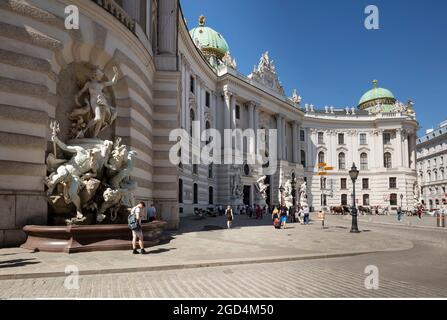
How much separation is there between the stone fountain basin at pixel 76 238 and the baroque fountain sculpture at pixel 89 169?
993 millimetres

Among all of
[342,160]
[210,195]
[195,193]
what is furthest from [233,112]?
[342,160]

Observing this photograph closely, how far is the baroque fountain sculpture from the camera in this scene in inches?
484

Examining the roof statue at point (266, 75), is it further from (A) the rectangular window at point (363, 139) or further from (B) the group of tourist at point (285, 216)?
(B) the group of tourist at point (285, 216)

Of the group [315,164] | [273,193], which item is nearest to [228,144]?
[273,193]

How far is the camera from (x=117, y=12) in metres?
17.2

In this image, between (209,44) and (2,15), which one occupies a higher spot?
(209,44)

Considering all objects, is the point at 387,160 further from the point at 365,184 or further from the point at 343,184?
the point at 343,184

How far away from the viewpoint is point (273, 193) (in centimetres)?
5897

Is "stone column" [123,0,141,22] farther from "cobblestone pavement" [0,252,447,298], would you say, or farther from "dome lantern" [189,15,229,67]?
"dome lantern" [189,15,229,67]

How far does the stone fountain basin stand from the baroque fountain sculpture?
99cm

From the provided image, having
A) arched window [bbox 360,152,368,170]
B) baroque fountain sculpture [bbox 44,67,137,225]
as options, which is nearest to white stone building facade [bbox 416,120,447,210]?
arched window [bbox 360,152,368,170]
